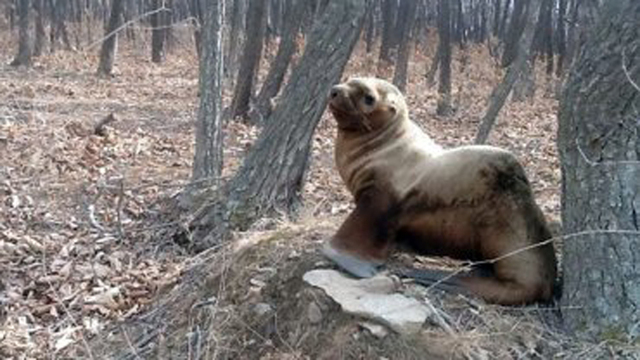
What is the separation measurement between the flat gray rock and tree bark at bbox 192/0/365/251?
67.8 inches

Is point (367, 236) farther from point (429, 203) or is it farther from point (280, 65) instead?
point (280, 65)

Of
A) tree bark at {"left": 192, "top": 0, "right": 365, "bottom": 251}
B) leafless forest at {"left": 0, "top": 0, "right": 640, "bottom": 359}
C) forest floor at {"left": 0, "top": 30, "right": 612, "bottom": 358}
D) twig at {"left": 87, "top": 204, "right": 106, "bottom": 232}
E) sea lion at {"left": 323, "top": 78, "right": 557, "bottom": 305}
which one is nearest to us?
leafless forest at {"left": 0, "top": 0, "right": 640, "bottom": 359}

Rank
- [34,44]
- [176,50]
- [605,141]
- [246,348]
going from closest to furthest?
[605,141], [246,348], [34,44], [176,50]

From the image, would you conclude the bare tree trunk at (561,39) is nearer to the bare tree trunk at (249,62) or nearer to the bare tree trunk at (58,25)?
the bare tree trunk at (249,62)

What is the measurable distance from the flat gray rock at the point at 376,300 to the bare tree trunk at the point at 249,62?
7185 millimetres

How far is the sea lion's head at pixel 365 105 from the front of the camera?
11.8ft

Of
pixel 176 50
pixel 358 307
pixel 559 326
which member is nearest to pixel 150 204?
pixel 358 307

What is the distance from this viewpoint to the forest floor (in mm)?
4488

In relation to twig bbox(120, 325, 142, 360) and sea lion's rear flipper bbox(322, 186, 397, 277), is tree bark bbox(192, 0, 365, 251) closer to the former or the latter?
twig bbox(120, 325, 142, 360)

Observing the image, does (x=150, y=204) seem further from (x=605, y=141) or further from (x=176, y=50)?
(x=176, y=50)

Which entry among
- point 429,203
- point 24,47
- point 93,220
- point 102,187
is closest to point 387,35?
point 24,47

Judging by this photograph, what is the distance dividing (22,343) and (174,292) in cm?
84

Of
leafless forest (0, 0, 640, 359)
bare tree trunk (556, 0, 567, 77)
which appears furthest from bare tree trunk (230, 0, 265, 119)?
bare tree trunk (556, 0, 567, 77)

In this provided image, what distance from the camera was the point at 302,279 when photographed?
3.67 meters
